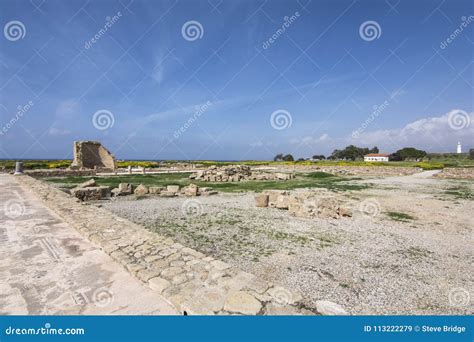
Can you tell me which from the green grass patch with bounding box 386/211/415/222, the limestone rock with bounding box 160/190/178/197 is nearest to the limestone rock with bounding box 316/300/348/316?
the green grass patch with bounding box 386/211/415/222

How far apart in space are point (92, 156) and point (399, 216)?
34374mm

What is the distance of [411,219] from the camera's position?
29.6 feet

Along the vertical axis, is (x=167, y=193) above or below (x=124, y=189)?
below

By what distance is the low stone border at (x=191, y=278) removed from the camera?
116 inches
